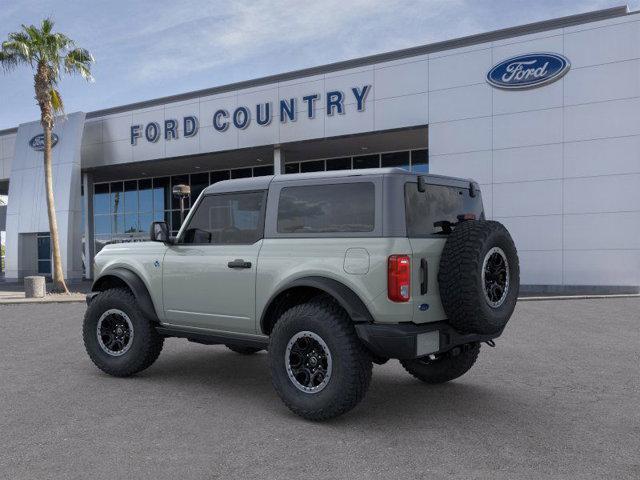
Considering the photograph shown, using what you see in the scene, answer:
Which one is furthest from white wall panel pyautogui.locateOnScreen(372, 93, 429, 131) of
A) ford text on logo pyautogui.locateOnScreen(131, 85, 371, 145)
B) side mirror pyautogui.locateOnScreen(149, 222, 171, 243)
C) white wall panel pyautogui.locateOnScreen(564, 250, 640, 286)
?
side mirror pyautogui.locateOnScreen(149, 222, 171, 243)

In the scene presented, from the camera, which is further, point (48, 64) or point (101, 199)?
point (101, 199)

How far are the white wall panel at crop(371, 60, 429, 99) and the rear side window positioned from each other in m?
14.7

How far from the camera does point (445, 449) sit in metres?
3.91

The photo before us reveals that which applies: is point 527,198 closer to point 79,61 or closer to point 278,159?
point 278,159

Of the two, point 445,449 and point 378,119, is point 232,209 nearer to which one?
point 445,449

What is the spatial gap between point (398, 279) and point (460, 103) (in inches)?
595

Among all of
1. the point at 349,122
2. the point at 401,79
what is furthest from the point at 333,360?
the point at 349,122

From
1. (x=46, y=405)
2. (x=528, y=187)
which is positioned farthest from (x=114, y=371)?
(x=528, y=187)

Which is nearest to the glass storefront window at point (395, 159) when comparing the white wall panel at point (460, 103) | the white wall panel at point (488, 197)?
the white wall panel at point (460, 103)

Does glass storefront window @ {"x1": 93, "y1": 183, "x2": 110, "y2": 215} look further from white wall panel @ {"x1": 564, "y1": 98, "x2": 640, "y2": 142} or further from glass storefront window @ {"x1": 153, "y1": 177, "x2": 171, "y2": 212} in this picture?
white wall panel @ {"x1": 564, "y1": 98, "x2": 640, "y2": 142}

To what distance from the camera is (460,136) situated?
18.0 meters

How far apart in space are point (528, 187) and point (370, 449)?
14823mm

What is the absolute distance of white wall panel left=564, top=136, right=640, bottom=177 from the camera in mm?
15859

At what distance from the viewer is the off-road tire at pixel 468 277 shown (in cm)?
428
